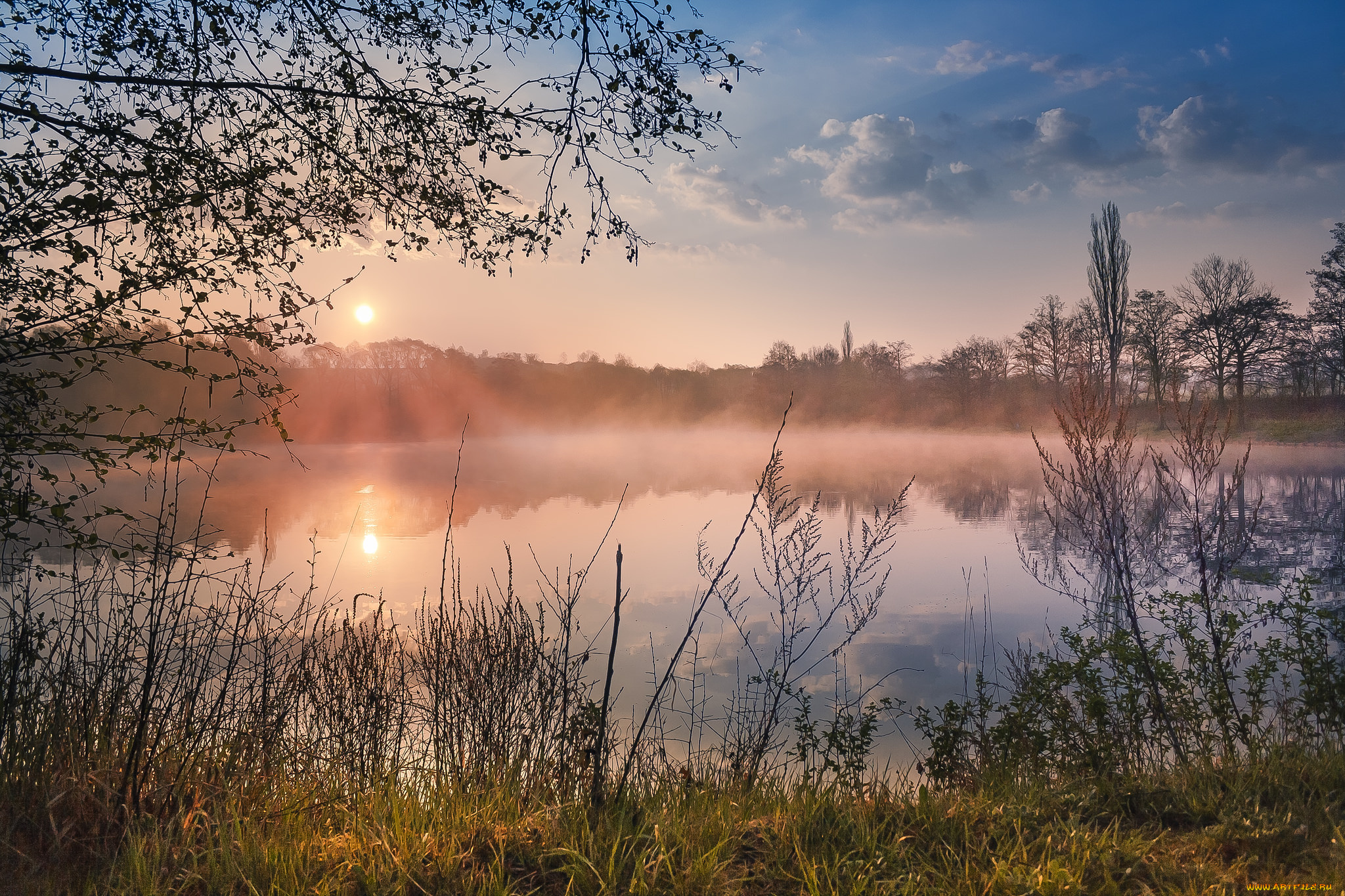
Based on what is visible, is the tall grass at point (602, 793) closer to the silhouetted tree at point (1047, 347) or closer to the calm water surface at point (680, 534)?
the calm water surface at point (680, 534)

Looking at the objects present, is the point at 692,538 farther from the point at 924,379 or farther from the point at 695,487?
the point at 924,379


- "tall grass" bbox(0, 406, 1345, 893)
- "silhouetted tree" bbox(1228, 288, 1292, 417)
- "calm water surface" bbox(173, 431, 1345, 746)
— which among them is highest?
"silhouetted tree" bbox(1228, 288, 1292, 417)

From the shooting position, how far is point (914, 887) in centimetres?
231

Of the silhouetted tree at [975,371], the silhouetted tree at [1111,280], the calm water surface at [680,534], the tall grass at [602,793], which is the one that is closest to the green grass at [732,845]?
the tall grass at [602,793]

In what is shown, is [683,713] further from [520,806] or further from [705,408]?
[705,408]

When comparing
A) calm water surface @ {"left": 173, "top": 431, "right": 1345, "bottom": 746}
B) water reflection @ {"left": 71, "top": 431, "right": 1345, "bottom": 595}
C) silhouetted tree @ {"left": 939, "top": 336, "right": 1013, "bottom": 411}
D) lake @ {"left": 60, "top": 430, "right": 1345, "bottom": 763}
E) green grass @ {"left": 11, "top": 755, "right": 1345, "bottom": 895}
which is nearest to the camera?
green grass @ {"left": 11, "top": 755, "right": 1345, "bottom": 895}

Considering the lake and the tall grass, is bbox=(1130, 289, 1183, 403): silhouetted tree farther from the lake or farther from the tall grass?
the tall grass

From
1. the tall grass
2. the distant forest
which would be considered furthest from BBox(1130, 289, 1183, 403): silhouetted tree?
the tall grass

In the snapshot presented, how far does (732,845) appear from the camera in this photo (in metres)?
2.64

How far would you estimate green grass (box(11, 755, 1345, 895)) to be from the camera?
2.36 metres

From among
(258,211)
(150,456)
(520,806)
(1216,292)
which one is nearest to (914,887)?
(520,806)

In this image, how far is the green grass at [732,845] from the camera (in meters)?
2.36

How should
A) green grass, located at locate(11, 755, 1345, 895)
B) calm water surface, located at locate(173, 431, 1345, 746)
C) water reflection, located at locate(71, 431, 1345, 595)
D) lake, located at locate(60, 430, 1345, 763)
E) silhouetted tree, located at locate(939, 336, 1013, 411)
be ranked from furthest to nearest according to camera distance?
silhouetted tree, located at locate(939, 336, 1013, 411) → water reflection, located at locate(71, 431, 1345, 595) → calm water surface, located at locate(173, 431, 1345, 746) → lake, located at locate(60, 430, 1345, 763) → green grass, located at locate(11, 755, 1345, 895)

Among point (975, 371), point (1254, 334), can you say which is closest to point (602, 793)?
point (1254, 334)
